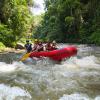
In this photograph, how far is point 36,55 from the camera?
15.4 metres

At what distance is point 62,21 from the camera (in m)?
41.7

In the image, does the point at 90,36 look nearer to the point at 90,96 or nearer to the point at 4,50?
the point at 4,50

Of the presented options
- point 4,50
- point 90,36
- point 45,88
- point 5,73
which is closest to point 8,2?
point 4,50

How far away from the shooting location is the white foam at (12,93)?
8172 mm

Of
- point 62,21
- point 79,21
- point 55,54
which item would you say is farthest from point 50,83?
point 62,21

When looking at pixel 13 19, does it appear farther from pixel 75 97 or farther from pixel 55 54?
pixel 75 97

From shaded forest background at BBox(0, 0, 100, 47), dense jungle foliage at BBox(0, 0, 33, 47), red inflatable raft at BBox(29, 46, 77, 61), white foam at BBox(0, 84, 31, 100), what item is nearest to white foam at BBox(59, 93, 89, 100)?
white foam at BBox(0, 84, 31, 100)

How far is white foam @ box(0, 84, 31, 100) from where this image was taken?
26.8ft

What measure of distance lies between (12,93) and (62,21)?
33.8 m

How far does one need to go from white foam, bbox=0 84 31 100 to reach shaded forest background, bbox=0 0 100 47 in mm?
16641

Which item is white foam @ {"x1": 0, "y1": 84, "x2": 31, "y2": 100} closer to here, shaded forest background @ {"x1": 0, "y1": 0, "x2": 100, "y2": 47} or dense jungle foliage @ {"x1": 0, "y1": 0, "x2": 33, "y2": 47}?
shaded forest background @ {"x1": 0, "y1": 0, "x2": 100, "y2": 47}

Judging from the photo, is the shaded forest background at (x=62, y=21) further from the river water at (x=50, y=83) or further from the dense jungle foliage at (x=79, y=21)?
the river water at (x=50, y=83)

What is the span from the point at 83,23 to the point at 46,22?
2447 centimetres

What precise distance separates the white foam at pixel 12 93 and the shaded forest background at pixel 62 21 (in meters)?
16.6
